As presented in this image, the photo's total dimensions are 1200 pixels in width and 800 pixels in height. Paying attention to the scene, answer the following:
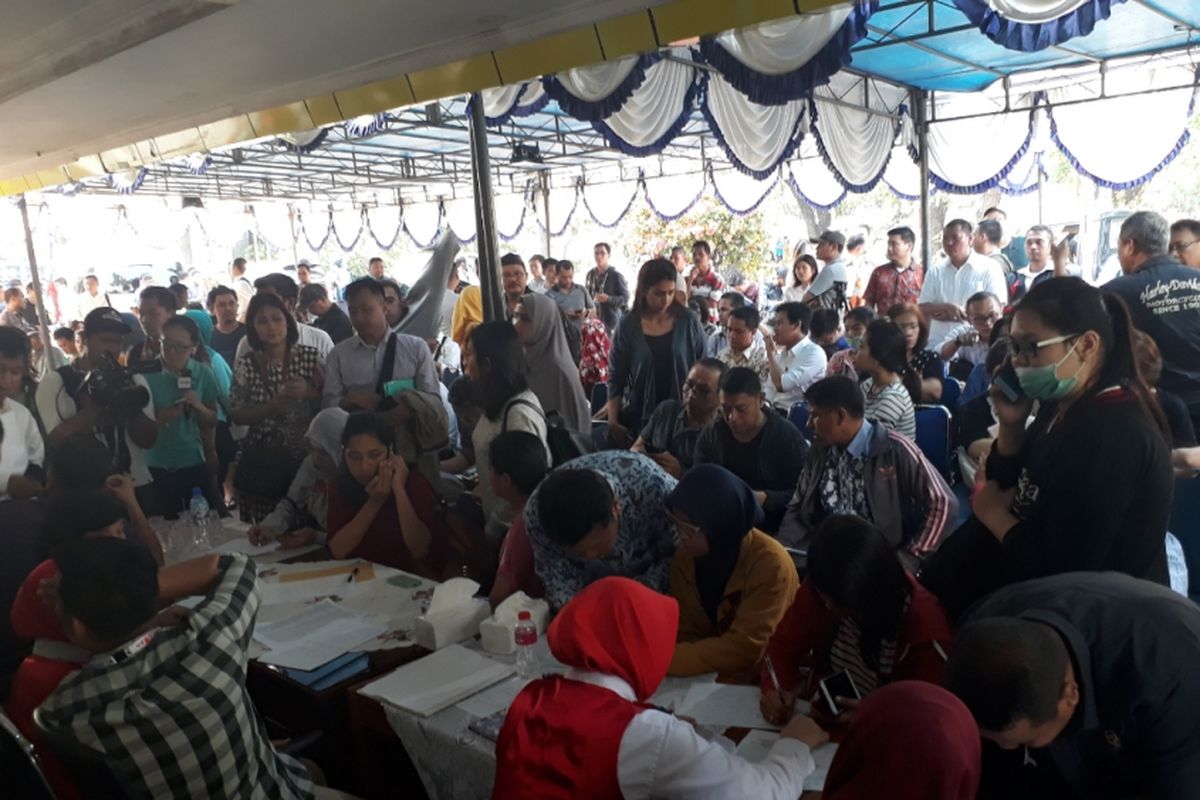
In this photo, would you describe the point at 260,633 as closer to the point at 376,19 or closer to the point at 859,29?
the point at 376,19

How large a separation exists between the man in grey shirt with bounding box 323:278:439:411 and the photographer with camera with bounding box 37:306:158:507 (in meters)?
1.05

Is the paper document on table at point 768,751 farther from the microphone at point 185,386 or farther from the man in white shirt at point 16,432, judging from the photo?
the microphone at point 185,386

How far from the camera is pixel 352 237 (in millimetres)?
22000

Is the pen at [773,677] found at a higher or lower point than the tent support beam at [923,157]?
lower

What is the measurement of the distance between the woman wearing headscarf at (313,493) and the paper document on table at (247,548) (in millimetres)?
26

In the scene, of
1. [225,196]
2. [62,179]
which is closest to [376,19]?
[62,179]

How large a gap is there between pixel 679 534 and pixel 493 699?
70cm

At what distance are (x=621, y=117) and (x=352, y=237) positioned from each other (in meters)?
16.9

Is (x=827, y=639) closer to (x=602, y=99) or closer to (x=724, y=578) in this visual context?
(x=724, y=578)

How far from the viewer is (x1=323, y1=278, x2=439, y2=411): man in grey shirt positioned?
4.17 metres

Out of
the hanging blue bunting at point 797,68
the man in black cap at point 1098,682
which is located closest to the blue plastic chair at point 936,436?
the hanging blue bunting at point 797,68

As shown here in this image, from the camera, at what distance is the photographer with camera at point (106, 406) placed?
4316mm

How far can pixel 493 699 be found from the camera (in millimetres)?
2166

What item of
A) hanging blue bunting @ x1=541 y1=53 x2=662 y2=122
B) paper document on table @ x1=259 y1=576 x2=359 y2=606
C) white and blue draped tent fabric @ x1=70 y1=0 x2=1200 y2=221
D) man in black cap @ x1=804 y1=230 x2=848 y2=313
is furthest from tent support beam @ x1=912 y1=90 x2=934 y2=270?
paper document on table @ x1=259 y1=576 x2=359 y2=606
